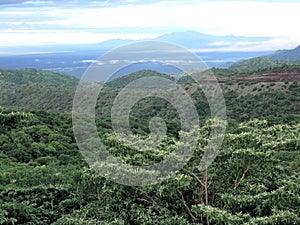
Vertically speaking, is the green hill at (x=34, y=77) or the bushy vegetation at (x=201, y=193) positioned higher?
the bushy vegetation at (x=201, y=193)

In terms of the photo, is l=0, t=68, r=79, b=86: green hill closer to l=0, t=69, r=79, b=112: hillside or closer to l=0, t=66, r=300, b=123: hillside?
l=0, t=69, r=79, b=112: hillside

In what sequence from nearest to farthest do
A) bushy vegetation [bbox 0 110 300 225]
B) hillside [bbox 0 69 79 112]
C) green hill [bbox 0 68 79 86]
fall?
bushy vegetation [bbox 0 110 300 225] → hillside [bbox 0 69 79 112] → green hill [bbox 0 68 79 86]

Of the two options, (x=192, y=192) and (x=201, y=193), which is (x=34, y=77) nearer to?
(x=192, y=192)

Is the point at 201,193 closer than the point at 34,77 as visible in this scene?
Yes

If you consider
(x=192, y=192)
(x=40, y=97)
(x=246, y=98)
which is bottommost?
(x=40, y=97)

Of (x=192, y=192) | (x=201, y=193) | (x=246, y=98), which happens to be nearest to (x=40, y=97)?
(x=246, y=98)

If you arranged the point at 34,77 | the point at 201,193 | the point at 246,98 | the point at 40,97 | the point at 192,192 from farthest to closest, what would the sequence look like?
the point at 34,77 < the point at 40,97 < the point at 246,98 < the point at 192,192 < the point at 201,193

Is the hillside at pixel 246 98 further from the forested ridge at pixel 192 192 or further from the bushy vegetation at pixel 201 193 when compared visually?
the bushy vegetation at pixel 201 193

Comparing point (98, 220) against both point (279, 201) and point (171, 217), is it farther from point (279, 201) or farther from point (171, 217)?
point (279, 201)

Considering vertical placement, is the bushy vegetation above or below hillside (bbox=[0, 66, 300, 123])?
above

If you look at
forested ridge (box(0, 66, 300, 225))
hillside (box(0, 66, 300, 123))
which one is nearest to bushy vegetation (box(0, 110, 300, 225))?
forested ridge (box(0, 66, 300, 225))

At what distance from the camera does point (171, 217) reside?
9.97 m

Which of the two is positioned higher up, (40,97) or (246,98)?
(246,98)

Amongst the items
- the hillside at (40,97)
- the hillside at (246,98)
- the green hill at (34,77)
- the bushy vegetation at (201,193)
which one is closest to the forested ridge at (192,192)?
the bushy vegetation at (201,193)
